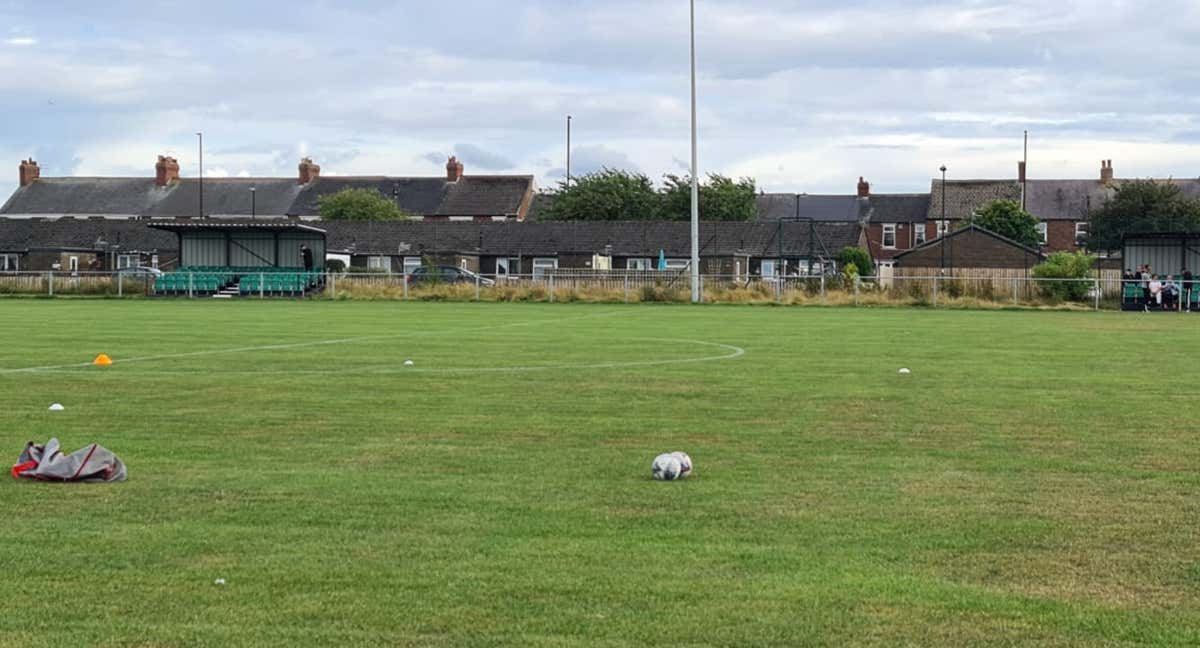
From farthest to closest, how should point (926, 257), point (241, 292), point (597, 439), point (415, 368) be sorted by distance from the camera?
point (926, 257) → point (241, 292) → point (415, 368) → point (597, 439)

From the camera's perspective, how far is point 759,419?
15336 mm

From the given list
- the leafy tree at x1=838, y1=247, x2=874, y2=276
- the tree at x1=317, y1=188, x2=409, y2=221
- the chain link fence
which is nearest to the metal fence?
the chain link fence

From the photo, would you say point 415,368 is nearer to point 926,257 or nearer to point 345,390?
point 345,390

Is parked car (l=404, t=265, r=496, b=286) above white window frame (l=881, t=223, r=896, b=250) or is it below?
below

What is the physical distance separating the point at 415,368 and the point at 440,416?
265 inches

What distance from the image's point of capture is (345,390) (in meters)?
18.5

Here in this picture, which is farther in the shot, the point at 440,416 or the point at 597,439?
the point at 440,416

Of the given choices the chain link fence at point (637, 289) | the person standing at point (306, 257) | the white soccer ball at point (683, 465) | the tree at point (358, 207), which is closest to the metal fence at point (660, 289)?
the chain link fence at point (637, 289)

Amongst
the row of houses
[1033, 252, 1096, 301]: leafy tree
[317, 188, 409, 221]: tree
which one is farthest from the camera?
[317, 188, 409, 221]: tree

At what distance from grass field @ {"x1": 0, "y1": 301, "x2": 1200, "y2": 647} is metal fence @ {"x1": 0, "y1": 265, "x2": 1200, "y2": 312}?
37.0 metres

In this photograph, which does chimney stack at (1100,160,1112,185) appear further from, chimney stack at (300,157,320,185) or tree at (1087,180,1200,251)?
chimney stack at (300,157,320,185)

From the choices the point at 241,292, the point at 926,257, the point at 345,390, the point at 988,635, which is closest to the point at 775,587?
the point at 988,635

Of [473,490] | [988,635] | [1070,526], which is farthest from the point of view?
[473,490]

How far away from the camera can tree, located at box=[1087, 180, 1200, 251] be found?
11031 cm
